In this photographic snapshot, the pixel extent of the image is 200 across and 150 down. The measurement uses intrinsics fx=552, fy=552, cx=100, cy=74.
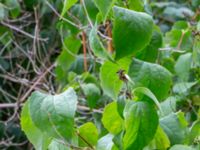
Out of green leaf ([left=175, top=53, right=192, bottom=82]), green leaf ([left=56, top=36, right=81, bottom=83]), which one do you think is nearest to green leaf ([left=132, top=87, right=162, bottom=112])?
green leaf ([left=175, top=53, right=192, bottom=82])

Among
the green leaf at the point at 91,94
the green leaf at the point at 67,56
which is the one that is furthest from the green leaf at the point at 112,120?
the green leaf at the point at 67,56

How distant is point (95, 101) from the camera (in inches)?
48.8

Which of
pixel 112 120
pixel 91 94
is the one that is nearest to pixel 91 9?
pixel 112 120

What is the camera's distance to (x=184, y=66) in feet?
3.97

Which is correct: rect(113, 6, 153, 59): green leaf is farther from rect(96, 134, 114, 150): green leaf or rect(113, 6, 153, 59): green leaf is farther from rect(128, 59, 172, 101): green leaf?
rect(96, 134, 114, 150): green leaf

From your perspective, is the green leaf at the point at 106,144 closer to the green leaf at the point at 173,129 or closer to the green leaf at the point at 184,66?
the green leaf at the point at 173,129

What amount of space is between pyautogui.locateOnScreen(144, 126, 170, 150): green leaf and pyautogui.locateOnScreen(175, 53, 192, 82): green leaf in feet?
1.55

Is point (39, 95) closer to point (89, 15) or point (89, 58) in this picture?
point (89, 15)

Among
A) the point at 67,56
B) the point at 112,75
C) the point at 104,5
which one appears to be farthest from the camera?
the point at 67,56

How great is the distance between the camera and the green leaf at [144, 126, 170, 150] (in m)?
0.74

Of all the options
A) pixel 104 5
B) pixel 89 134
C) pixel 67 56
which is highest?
pixel 104 5

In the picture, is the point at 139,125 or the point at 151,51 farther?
the point at 151,51

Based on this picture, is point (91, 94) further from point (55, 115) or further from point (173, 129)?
point (55, 115)

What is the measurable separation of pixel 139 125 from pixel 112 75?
0.32ft
